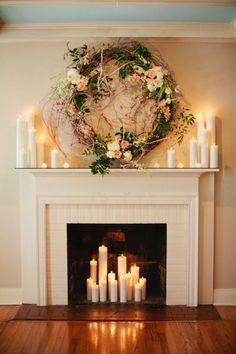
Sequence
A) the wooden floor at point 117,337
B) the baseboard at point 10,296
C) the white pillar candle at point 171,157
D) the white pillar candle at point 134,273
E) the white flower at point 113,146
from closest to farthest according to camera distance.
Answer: the wooden floor at point 117,337 < the white flower at point 113,146 < the white pillar candle at point 171,157 < the baseboard at point 10,296 < the white pillar candle at point 134,273

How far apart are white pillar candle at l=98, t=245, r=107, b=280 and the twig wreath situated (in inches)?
32.2

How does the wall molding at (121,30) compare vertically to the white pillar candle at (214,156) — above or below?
above

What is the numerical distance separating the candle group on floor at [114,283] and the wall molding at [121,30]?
1927 mm

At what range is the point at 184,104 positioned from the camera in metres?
3.54

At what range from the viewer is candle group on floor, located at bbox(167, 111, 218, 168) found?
3.43 meters

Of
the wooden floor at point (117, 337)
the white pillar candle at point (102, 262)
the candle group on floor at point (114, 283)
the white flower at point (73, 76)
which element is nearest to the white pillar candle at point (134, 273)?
the candle group on floor at point (114, 283)

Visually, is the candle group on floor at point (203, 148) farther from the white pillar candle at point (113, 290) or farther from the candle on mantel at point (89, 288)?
the candle on mantel at point (89, 288)

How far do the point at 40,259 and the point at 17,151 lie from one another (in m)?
0.97

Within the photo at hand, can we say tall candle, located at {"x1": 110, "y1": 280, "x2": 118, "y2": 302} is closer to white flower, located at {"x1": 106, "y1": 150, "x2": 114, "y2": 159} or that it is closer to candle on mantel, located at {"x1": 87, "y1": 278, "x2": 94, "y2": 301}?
candle on mantel, located at {"x1": 87, "y1": 278, "x2": 94, "y2": 301}

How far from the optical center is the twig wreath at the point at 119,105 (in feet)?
11.1

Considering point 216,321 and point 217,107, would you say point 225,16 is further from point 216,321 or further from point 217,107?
point 216,321

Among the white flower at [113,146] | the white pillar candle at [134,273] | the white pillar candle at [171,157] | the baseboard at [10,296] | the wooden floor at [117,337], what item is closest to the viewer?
the wooden floor at [117,337]

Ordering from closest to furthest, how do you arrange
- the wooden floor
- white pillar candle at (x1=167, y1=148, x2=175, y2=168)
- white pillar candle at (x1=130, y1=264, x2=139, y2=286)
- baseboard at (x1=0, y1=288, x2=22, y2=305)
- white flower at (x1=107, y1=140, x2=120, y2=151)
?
the wooden floor < white flower at (x1=107, y1=140, x2=120, y2=151) < white pillar candle at (x1=167, y1=148, x2=175, y2=168) < baseboard at (x1=0, y1=288, x2=22, y2=305) < white pillar candle at (x1=130, y1=264, x2=139, y2=286)

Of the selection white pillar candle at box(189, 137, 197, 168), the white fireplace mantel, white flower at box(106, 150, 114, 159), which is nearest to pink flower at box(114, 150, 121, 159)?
white flower at box(106, 150, 114, 159)
